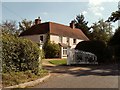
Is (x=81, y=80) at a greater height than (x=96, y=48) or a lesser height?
lesser

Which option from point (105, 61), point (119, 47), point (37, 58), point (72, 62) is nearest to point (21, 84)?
point (37, 58)

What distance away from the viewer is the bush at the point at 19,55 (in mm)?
12078

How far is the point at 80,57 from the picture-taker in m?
25.7

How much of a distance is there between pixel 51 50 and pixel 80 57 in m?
16.3

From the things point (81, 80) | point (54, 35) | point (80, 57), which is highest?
point (54, 35)

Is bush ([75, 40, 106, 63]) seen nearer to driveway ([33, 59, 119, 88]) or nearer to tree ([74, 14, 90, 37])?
driveway ([33, 59, 119, 88])

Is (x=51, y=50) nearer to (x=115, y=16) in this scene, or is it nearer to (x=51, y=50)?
(x=51, y=50)

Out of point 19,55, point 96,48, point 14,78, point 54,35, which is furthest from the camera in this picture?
point 54,35

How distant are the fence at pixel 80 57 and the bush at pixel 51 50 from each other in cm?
1486

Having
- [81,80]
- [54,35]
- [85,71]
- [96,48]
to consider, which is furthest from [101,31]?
[81,80]

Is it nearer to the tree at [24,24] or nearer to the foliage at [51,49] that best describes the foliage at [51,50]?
the foliage at [51,49]

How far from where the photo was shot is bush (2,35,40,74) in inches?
476

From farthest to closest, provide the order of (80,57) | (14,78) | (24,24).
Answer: (24,24) < (80,57) < (14,78)

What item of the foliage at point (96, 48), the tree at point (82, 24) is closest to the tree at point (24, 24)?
the tree at point (82, 24)
